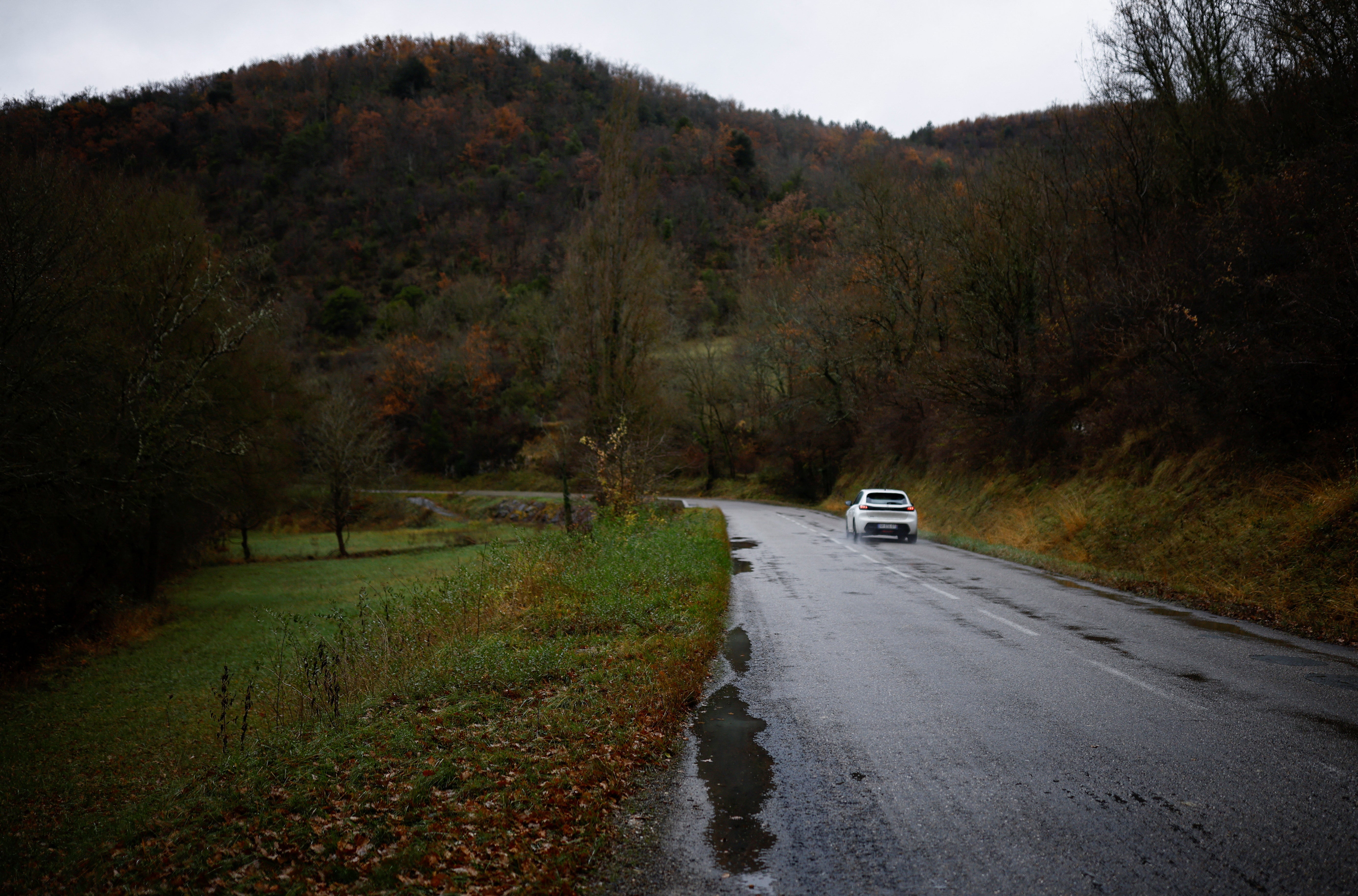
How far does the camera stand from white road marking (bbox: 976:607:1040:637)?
888 cm

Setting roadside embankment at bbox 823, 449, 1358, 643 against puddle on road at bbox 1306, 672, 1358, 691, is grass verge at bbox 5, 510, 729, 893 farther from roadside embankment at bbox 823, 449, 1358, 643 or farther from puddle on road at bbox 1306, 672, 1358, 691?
roadside embankment at bbox 823, 449, 1358, 643

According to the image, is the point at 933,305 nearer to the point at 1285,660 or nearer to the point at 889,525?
the point at 889,525

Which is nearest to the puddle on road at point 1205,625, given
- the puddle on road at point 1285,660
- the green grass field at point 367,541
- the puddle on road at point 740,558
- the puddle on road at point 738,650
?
the puddle on road at point 1285,660

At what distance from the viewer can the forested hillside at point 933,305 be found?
1362 centimetres

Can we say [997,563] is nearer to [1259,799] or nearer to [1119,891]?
[1259,799]

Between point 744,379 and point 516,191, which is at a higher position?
point 516,191

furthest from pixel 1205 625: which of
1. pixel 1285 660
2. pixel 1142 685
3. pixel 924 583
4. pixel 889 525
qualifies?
pixel 889 525

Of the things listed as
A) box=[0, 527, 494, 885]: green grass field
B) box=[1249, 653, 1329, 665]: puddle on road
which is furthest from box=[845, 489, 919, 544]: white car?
box=[1249, 653, 1329, 665]: puddle on road

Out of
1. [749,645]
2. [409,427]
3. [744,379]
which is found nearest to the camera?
[749,645]

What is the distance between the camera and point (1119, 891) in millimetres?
3297

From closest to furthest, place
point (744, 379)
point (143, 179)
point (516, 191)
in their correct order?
point (143, 179) → point (744, 379) → point (516, 191)

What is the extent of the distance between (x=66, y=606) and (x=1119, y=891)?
2103cm

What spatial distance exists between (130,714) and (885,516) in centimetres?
1850

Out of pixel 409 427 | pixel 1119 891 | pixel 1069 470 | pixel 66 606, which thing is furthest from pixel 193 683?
pixel 409 427
